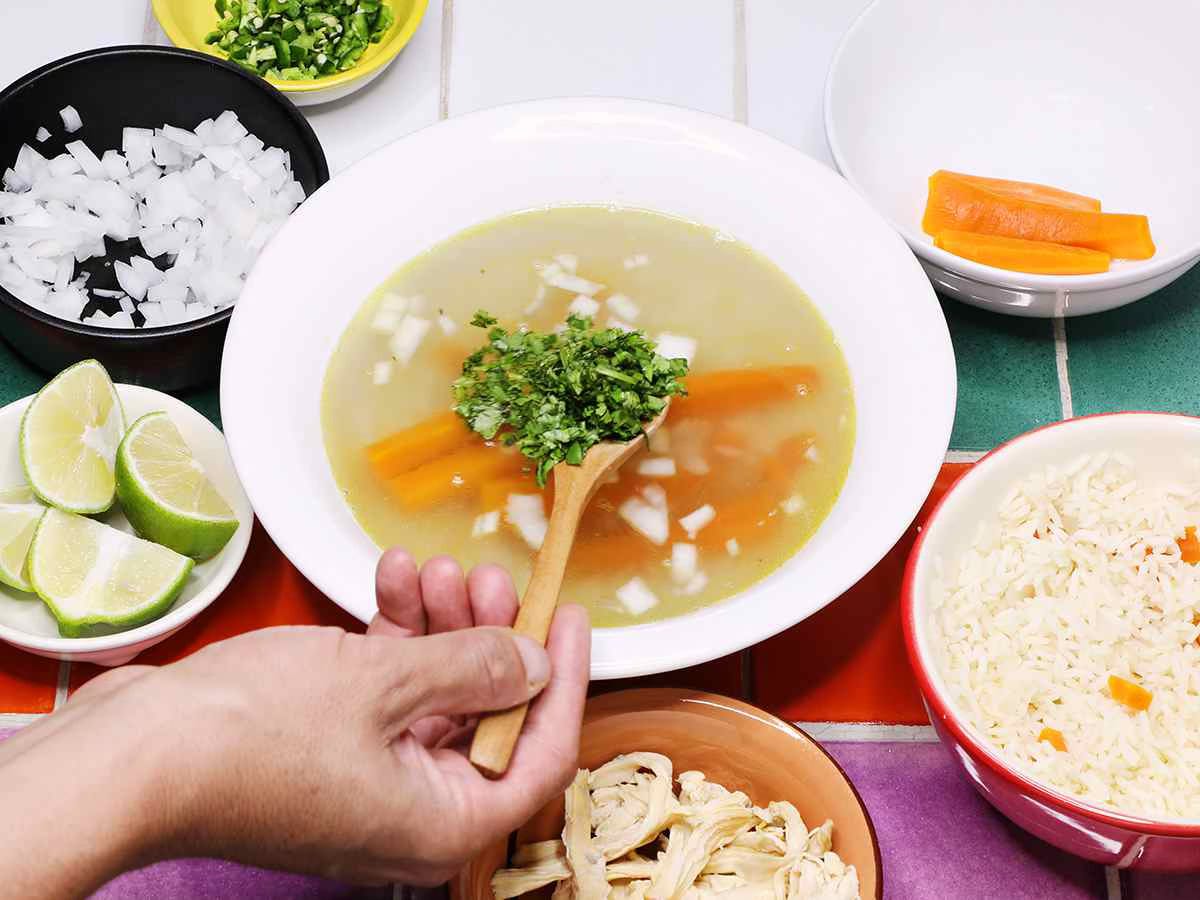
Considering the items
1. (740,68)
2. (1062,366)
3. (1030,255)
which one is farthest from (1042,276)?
(740,68)

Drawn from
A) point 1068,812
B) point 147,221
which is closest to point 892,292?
point 1068,812

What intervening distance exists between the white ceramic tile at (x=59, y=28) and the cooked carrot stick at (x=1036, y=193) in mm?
1202

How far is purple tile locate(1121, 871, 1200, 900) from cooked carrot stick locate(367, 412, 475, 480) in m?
0.87

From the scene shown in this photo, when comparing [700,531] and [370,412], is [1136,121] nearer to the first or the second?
[700,531]

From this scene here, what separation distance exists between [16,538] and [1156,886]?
1.30m

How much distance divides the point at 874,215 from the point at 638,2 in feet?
2.24

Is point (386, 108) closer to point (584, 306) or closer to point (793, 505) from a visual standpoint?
point (584, 306)

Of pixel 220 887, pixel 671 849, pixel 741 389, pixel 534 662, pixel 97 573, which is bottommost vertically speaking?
pixel 220 887

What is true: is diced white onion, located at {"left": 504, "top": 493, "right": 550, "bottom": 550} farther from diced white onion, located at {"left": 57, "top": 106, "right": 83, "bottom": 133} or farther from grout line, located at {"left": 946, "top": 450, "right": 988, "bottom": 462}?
diced white onion, located at {"left": 57, "top": 106, "right": 83, "bottom": 133}

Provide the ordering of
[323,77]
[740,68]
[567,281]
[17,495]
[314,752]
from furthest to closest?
[740,68]
[323,77]
[567,281]
[17,495]
[314,752]

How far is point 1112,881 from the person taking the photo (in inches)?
60.9

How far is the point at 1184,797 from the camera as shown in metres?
1.39

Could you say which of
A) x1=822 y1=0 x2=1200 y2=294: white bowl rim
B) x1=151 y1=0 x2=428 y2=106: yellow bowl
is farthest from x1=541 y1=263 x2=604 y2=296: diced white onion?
x1=151 y1=0 x2=428 y2=106: yellow bowl

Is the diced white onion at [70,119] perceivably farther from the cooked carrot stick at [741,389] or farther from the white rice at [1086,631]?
the white rice at [1086,631]
